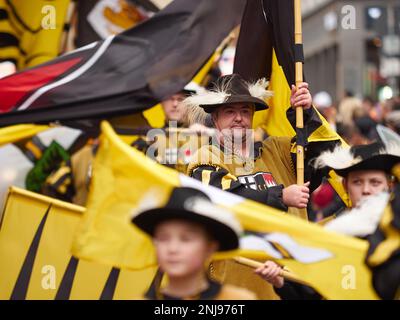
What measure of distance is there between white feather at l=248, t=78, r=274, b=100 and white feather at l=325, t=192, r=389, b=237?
1.94 m

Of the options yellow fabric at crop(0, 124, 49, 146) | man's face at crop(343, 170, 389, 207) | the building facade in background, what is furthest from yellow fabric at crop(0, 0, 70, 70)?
the building facade in background

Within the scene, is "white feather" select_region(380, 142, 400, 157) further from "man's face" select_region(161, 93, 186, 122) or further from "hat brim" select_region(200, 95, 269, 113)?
"man's face" select_region(161, 93, 186, 122)

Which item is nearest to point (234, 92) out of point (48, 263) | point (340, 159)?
point (340, 159)

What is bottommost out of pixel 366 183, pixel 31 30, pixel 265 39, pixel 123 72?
pixel 366 183

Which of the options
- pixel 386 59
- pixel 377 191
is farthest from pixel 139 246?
pixel 386 59

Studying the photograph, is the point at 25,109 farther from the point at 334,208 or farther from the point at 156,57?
the point at 334,208

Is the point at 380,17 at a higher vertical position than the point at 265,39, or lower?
higher

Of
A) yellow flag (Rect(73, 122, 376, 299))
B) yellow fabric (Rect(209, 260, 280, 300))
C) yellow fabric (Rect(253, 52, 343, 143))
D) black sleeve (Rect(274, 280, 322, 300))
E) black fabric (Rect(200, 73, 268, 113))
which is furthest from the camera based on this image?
yellow fabric (Rect(253, 52, 343, 143))

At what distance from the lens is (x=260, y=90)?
23.1 feet

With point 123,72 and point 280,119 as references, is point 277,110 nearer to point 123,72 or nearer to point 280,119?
point 280,119

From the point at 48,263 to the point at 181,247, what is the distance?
9.38 feet

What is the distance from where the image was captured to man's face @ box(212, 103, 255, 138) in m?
6.86

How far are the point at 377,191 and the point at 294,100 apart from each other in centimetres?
101

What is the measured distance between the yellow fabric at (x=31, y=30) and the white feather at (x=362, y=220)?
5654 millimetres
